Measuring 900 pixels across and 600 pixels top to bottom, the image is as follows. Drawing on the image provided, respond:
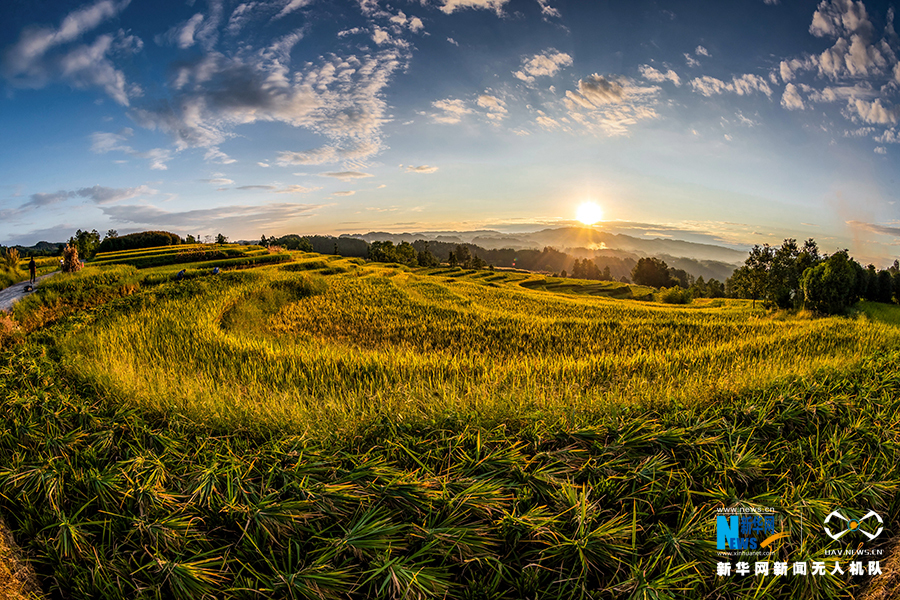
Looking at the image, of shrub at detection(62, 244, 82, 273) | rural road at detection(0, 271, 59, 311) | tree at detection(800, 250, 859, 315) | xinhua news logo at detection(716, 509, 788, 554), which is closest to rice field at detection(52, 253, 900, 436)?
xinhua news logo at detection(716, 509, 788, 554)

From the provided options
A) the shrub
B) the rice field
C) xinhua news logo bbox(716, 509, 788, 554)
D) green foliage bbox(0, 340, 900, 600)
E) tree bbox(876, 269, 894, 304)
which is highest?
the shrub

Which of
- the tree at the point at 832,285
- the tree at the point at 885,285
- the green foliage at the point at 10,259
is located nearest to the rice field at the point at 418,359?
the tree at the point at 832,285

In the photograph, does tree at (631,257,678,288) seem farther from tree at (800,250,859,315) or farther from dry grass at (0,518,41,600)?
dry grass at (0,518,41,600)

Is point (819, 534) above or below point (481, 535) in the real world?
below

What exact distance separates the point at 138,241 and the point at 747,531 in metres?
49.3

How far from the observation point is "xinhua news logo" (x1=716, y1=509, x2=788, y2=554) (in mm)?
2186

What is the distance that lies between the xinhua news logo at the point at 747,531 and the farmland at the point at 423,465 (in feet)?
0.25

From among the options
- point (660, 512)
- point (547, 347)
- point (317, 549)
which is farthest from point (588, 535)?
point (547, 347)

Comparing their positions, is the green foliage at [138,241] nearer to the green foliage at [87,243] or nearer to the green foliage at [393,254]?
the green foliage at [87,243]

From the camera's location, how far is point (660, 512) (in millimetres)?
2365

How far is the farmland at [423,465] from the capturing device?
195cm

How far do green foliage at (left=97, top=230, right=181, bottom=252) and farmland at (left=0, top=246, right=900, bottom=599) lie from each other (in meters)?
40.9

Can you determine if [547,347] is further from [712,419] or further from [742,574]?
[742,574]

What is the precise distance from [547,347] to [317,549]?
500 cm
